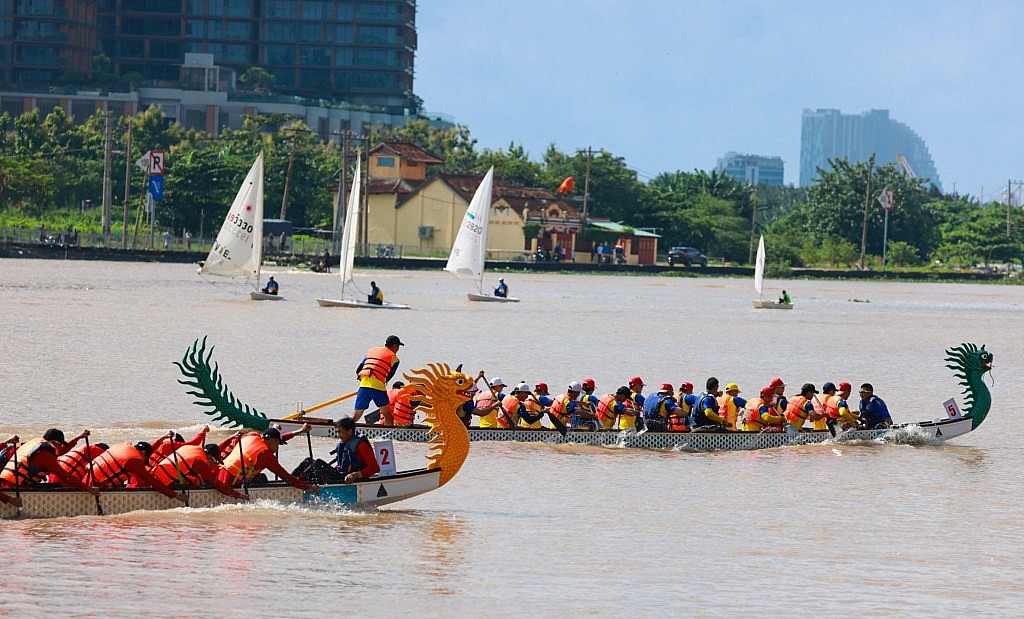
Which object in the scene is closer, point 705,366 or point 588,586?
point 588,586

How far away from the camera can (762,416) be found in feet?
96.2

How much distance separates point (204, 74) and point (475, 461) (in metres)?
152

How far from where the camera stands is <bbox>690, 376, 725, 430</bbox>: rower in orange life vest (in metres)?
29.0

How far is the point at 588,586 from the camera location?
18.4m

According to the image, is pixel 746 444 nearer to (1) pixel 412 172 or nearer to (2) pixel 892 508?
(2) pixel 892 508

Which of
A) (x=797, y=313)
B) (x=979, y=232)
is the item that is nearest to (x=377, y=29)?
(x=979, y=232)

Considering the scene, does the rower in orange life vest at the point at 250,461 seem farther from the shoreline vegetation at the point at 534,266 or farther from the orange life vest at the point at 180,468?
the shoreline vegetation at the point at 534,266

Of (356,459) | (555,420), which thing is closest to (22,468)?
(356,459)

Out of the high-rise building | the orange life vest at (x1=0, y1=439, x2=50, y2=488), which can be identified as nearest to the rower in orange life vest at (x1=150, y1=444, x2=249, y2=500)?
the orange life vest at (x1=0, y1=439, x2=50, y2=488)

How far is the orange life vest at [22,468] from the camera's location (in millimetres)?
19328

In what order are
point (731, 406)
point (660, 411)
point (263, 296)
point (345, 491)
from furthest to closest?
1. point (263, 296)
2. point (731, 406)
3. point (660, 411)
4. point (345, 491)

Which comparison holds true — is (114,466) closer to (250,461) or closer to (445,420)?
(250,461)

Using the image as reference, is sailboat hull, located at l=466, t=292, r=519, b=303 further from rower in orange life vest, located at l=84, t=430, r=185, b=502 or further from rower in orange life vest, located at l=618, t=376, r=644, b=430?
rower in orange life vest, located at l=84, t=430, r=185, b=502

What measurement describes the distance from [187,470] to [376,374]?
6.73 meters
